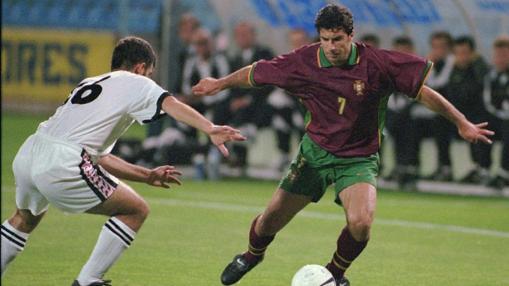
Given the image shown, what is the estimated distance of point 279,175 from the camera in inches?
715

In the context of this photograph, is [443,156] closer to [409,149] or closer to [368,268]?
[409,149]

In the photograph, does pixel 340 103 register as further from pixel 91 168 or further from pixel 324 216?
pixel 324 216

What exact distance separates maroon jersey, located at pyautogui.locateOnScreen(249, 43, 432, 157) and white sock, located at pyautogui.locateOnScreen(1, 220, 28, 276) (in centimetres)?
201

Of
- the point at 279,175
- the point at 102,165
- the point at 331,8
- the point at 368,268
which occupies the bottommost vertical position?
the point at 279,175

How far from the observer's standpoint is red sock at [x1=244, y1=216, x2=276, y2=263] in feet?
28.8

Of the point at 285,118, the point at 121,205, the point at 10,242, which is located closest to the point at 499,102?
the point at 285,118

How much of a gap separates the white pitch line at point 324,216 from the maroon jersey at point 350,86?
4.39 m

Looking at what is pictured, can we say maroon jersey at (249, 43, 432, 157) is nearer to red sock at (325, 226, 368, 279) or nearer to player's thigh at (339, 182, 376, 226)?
player's thigh at (339, 182, 376, 226)

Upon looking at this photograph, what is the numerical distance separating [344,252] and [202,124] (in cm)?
158

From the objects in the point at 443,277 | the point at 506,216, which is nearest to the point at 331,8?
the point at 443,277

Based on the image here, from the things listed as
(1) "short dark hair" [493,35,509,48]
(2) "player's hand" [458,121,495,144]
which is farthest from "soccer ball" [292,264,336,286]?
(1) "short dark hair" [493,35,509,48]

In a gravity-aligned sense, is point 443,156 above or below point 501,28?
below

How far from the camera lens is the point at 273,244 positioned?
11297 mm

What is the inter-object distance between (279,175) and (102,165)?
10266 millimetres
